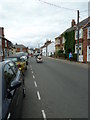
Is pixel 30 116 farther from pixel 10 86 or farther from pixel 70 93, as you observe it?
pixel 70 93

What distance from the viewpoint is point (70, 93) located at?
645cm

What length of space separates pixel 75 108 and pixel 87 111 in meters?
0.39

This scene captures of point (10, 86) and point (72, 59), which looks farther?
point (72, 59)

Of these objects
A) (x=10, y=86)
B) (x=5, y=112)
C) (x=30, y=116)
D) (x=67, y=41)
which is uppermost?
(x=67, y=41)

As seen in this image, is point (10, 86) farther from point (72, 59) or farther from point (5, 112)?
point (72, 59)

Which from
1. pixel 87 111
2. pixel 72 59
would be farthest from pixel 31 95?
pixel 72 59

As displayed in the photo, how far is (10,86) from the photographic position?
3443 mm

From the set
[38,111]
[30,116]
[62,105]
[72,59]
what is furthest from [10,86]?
[72,59]

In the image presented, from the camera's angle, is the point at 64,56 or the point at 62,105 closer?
the point at 62,105

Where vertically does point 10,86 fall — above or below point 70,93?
above

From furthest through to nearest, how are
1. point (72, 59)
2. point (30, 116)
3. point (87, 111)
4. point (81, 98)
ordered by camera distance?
point (72, 59), point (81, 98), point (87, 111), point (30, 116)

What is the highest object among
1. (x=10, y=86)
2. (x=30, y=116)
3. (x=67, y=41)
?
(x=67, y=41)

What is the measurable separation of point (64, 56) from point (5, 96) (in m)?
33.4

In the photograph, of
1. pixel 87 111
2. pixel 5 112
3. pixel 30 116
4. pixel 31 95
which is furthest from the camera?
pixel 31 95
